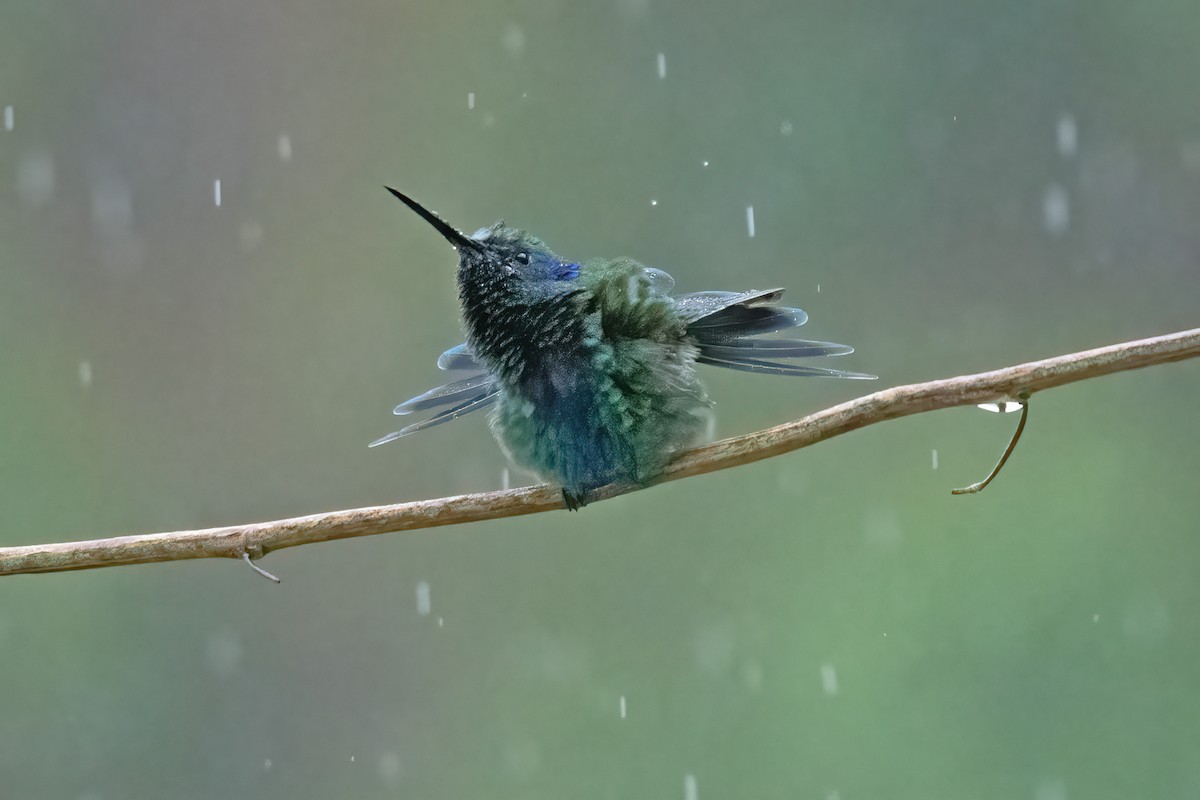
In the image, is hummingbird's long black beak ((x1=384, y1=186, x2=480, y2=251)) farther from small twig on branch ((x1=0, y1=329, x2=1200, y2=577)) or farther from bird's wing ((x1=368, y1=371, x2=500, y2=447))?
small twig on branch ((x1=0, y1=329, x2=1200, y2=577))

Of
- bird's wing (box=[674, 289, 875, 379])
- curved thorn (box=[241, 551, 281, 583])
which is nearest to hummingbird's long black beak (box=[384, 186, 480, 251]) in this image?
bird's wing (box=[674, 289, 875, 379])

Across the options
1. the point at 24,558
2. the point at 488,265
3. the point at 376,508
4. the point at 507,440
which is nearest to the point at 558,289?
the point at 488,265

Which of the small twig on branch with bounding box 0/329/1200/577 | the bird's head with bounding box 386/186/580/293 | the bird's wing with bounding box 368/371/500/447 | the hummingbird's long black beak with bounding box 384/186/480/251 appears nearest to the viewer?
the small twig on branch with bounding box 0/329/1200/577

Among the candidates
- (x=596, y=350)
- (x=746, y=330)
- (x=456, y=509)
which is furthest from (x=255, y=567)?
(x=746, y=330)

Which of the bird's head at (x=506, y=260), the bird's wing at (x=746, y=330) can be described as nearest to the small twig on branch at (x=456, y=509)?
the bird's wing at (x=746, y=330)

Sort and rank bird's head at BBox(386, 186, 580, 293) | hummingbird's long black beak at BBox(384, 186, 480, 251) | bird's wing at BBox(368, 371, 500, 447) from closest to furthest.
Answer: hummingbird's long black beak at BBox(384, 186, 480, 251) → bird's head at BBox(386, 186, 580, 293) → bird's wing at BBox(368, 371, 500, 447)

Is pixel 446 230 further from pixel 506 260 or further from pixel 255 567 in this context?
pixel 255 567

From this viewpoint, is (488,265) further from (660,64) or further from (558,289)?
(660,64)
